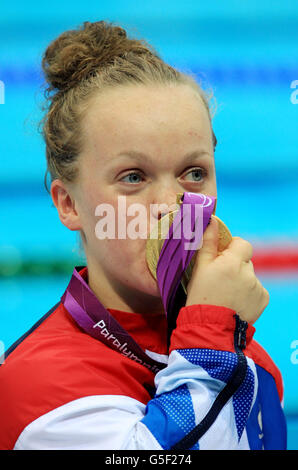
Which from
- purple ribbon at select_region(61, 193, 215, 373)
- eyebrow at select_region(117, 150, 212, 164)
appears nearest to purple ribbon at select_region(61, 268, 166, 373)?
purple ribbon at select_region(61, 193, 215, 373)

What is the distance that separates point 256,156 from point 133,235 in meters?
1.65

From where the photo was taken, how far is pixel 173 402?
90cm

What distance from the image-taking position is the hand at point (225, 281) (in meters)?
0.96

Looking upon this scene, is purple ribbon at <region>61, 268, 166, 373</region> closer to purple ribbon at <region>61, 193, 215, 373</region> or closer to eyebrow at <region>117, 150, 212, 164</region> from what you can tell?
purple ribbon at <region>61, 193, 215, 373</region>

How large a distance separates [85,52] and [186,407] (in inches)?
30.1

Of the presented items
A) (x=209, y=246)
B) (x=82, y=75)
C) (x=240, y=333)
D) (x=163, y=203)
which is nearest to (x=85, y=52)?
(x=82, y=75)

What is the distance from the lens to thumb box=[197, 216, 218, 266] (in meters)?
1.00

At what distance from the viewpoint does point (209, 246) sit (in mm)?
1006

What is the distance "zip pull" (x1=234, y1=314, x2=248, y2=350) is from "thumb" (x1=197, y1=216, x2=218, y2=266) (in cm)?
11

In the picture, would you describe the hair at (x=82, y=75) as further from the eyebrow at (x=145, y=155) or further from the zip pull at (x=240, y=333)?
the zip pull at (x=240, y=333)

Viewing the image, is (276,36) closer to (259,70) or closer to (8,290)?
(259,70)

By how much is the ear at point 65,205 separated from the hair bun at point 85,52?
8.2 inches

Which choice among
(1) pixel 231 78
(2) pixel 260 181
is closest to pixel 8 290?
(2) pixel 260 181

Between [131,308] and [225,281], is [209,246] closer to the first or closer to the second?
[225,281]
